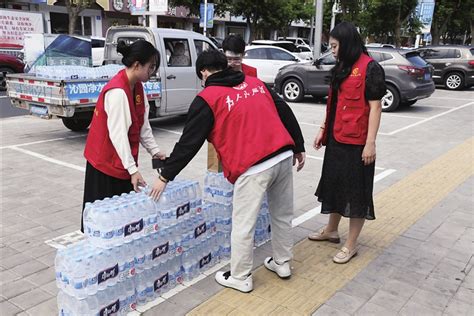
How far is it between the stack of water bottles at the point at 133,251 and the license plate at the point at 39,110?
487 cm

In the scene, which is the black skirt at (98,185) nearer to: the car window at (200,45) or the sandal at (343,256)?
the sandal at (343,256)

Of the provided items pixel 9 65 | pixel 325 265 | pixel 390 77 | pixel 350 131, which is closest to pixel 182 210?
pixel 325 265

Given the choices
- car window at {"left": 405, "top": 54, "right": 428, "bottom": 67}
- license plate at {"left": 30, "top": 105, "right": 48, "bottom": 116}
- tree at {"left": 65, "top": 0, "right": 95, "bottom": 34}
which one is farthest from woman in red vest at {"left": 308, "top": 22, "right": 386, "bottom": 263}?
tree at {"left": 65, "top": 0, "right": 95, "bottom": 34}

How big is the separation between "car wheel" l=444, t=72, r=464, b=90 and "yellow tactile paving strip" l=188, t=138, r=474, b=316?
1284 cm

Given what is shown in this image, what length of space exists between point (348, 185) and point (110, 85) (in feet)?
6.70

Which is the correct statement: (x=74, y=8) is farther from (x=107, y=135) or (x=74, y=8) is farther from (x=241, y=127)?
(x=241, y=127)

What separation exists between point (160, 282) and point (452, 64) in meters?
17.3

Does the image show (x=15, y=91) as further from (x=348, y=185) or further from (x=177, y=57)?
(x=348, y=185)

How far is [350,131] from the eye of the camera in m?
3.59

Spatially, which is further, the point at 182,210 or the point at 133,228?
the point at 182,210

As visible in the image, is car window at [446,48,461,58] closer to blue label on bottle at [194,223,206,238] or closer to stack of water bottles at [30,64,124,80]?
stack of water bottles at [30,64,124,80]

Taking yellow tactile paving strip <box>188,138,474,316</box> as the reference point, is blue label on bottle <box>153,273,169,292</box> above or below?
above

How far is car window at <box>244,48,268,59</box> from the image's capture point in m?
15.6

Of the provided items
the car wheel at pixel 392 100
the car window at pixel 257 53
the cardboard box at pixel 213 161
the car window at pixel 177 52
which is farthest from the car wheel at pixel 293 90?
the cardboard box at pixel 213 161
